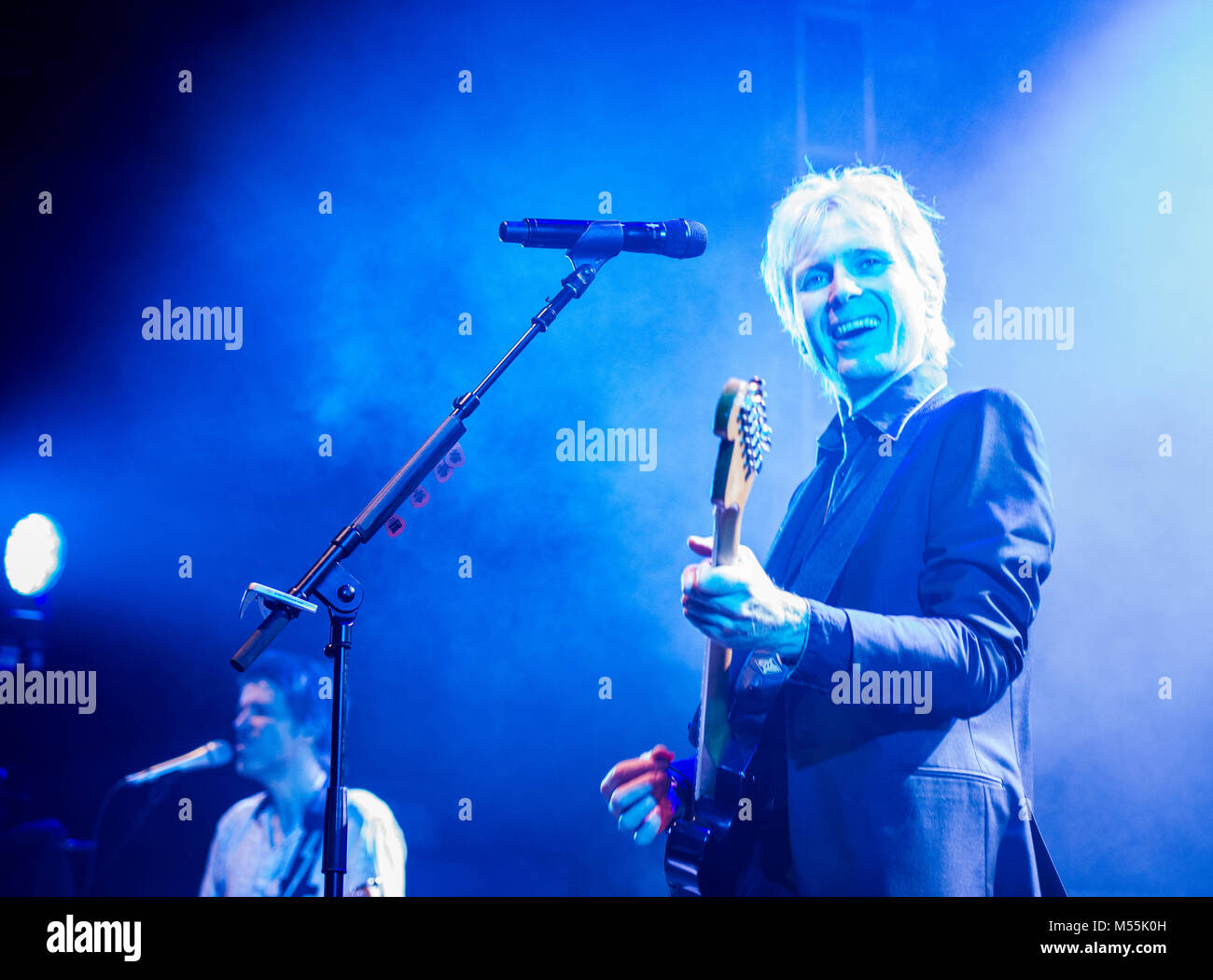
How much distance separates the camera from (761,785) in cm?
228

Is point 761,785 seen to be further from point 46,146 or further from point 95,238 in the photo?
point 46,146

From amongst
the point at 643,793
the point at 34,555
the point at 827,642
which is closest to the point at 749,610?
the point at 827,642

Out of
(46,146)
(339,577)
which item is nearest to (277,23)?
(46,146)

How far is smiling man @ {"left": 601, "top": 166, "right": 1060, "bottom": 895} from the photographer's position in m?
2.09

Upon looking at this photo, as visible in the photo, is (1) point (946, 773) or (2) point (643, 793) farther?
(2) point (643, 793)

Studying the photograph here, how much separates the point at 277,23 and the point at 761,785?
2.50 meters

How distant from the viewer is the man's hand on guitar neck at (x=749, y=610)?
2.05 metres

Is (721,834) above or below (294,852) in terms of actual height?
above

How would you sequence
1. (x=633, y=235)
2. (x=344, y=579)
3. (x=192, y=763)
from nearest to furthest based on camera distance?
(x=344, y=579)
(x=633, y=235)
(x=192, y=763)

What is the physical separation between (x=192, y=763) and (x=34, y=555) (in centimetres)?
76

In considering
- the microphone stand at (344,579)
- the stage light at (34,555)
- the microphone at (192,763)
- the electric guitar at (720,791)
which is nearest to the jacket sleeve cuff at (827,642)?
the electric guitar at (720,791)

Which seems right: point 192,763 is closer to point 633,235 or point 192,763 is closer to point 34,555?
point 34,555

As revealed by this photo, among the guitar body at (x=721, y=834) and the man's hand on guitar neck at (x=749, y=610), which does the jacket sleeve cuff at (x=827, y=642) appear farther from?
the guitar body at (x=721, y=834)

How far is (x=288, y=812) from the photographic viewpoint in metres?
2.67
